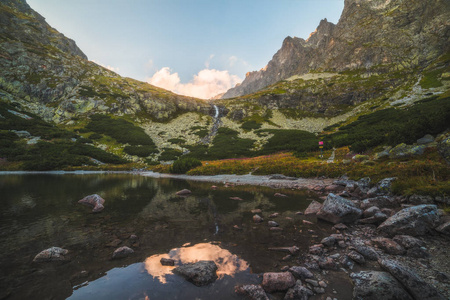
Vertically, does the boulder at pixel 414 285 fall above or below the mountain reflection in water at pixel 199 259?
above

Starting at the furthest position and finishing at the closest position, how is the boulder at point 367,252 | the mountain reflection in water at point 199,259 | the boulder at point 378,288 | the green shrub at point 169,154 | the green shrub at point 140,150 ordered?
the green shrub at point 140,150
the green shrub at point 169,154
the boulder at point 367,252
the mountain reflection in water at point 199,259
the boulder at point 378,288

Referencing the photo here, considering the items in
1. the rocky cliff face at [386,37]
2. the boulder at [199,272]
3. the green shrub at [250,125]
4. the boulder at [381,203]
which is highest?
the rocky cliff face at [386,37]

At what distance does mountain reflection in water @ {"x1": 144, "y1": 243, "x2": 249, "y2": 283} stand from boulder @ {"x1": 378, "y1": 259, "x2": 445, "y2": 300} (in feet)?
13.6

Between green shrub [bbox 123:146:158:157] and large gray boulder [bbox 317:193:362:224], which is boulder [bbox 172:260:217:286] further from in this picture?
green shrub [bbox 123:146:158:157]

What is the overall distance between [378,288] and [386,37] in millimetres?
143960

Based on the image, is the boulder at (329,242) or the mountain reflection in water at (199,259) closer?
the mountain reflection in water at (199,259)

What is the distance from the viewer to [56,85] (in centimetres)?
7531

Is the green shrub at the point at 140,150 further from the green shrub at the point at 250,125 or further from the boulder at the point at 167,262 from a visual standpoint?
the boulder at the point at 167,262

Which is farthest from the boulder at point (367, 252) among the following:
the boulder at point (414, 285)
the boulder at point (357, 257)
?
the boulder at point (414, 285)

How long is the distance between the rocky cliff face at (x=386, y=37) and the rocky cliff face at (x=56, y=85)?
9440cm

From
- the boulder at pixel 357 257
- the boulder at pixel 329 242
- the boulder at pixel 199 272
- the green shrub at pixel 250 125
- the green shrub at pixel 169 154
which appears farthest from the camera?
the green shrub at pixel 250 125

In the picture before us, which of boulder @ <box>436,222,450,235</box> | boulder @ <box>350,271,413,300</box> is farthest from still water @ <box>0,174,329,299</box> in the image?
boulder @ <box>436,222,450,235</box>

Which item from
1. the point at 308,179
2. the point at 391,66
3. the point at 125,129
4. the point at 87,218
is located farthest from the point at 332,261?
the point at 391,66

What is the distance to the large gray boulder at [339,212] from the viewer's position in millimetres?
9547
